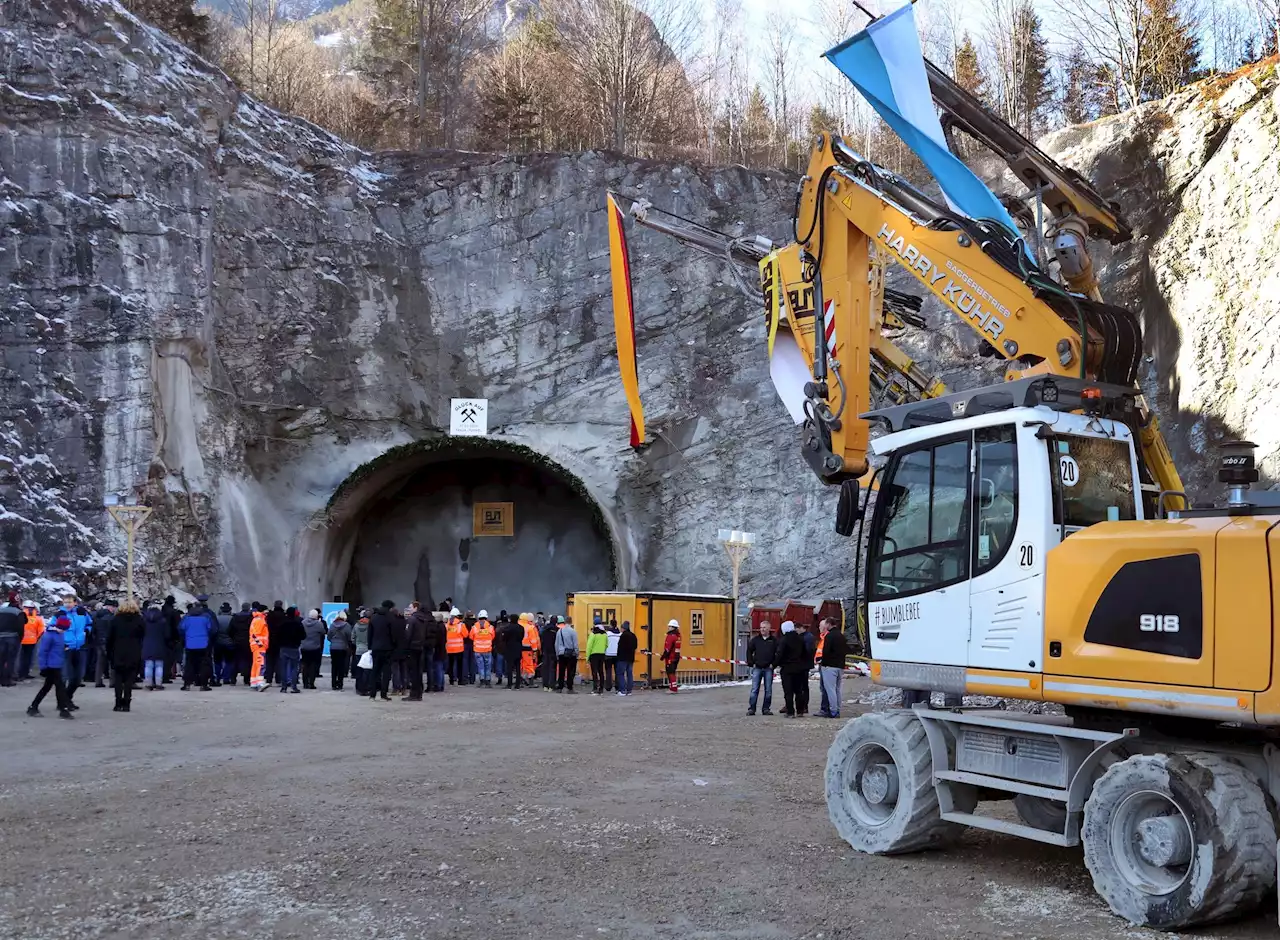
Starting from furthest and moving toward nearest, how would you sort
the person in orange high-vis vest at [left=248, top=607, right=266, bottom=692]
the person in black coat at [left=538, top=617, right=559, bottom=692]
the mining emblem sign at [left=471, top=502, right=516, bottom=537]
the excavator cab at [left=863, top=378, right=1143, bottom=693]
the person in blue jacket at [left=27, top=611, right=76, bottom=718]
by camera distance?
the mining emblem sign at [left=471, top=502, right=516, bottom=537] → the person in black coat at [left=538, top=617, right=559, bottom=692] → the person in orange high-vis vest at [left=248, top=607, right=266, bottom=692] → the person in blue jacket at [left=27, top=611, right=76, bottom=718] → the excavator cab at [left=863, top=378, right=1143, bottom=693]

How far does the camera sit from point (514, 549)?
122 feet

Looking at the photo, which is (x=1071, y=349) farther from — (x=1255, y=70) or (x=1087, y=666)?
(x=1255, y=70)

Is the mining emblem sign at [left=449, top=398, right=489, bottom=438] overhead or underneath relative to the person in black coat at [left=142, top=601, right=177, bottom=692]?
overhead

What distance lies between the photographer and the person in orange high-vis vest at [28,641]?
66.8 feet

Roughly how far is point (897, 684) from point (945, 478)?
1497 millimetres

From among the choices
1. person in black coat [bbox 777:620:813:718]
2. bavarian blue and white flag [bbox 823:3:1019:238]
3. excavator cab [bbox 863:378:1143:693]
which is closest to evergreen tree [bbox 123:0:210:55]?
person in black coat [bbox 777:620:813:718]

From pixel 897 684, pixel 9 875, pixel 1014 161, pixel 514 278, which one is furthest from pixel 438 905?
pixel 514 278

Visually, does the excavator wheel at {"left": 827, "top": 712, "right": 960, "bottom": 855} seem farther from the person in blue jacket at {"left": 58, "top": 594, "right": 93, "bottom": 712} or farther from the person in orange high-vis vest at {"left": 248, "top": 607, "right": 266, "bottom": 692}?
the person in orange high-vis vest at {"left": 248, "top": 607, "right": 266, "bottom": 692}

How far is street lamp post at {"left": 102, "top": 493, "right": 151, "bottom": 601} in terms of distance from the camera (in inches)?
924

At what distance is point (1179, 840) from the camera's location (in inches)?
235

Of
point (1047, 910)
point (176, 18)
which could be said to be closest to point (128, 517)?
point (176, 18)

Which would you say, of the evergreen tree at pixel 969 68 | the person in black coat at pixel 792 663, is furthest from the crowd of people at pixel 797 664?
the evergreen tree at pixel 969 68

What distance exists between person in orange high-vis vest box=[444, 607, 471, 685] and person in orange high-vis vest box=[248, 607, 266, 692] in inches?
137

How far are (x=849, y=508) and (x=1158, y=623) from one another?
7.60ft
